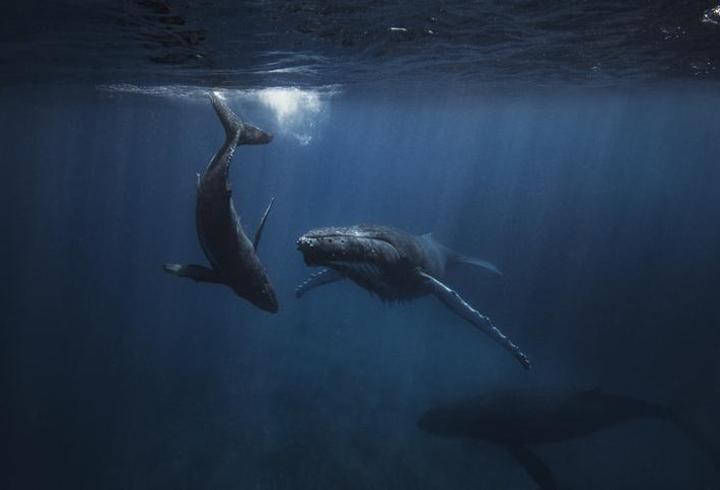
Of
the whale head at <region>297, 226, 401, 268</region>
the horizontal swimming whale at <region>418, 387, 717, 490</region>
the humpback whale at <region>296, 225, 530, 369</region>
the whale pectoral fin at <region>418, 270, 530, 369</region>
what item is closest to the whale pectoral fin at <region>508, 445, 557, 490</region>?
the horizontal swimming whale at <region>418, 387, 717, 490</region>

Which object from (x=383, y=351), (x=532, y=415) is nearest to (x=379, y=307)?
(x=383, y=351)

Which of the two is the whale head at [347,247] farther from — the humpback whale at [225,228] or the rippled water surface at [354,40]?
the rippled water surface at [354,40]

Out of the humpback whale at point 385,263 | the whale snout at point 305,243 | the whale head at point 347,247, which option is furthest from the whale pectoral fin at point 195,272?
the whale snout at point 305,243

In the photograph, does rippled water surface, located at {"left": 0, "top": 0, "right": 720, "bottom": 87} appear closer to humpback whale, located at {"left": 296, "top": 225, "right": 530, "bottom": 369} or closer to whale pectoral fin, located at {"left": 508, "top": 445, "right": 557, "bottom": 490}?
humpback whale, located at {"left": 296, "top": 225, "right": 530, "bottom": 369}

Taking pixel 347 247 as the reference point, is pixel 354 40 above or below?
above

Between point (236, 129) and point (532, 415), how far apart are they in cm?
1083

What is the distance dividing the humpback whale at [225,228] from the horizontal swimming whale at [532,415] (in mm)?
7700

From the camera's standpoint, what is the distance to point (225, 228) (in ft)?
26.9

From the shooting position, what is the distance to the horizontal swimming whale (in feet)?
42.1

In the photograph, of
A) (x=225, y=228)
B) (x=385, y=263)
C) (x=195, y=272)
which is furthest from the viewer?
(x=385, y=263)

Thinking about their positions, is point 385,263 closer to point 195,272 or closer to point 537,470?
point 195,272

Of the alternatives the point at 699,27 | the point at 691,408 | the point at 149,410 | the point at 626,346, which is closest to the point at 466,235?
the point at 626,346

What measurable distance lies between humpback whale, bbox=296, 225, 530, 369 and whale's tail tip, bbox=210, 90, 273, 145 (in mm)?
2363

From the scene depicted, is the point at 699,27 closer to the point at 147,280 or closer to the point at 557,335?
the point at 557,335
